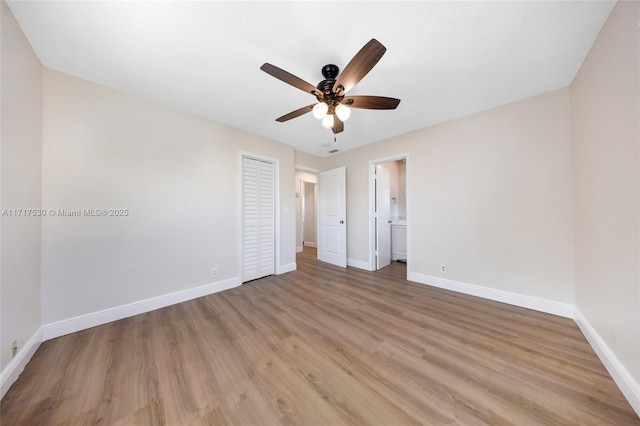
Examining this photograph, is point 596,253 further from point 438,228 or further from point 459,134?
point 459,134

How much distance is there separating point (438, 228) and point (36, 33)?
4496 mm

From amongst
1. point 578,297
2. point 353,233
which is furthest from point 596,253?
point 353,233

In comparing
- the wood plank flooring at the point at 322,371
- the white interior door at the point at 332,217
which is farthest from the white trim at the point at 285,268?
the wood plank flooring at the point at 322,371

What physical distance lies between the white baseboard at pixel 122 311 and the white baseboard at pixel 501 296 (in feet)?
10.3

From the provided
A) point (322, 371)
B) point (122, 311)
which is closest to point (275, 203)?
point (122, 311)

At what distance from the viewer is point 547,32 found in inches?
58.8

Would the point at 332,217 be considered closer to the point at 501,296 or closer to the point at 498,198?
the point at 498,198

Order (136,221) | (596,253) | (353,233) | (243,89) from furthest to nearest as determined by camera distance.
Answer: (353,233)
(136,221)
(243,89)
(596,253)

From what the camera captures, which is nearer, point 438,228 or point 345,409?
point 345,409

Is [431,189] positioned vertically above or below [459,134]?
below

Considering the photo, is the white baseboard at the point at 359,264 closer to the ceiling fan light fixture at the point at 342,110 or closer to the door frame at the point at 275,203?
the door frame at the point at 275,203

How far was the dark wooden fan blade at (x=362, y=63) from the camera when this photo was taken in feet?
4.13

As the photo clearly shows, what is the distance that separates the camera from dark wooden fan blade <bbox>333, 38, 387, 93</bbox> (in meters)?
1.26

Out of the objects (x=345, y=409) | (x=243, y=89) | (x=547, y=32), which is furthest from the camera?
(x=243, y=89)
